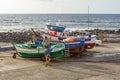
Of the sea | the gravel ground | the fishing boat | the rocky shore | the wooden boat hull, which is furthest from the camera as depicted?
the sea

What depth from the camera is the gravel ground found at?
13.4 metres

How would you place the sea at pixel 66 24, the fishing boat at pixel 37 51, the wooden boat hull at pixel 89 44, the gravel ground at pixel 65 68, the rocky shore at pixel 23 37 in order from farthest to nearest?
the sea at pixel 66 24 < the rocky shore at pixel 23 37 < the wooden boat hull at pixel 89 44 < the fishing boat at pixel 37 51 < the gravel ground at pixel 65 68

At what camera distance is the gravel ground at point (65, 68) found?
1341 cm

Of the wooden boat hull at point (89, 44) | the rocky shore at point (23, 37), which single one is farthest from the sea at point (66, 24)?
the wooden boat hull at point (89, 44)

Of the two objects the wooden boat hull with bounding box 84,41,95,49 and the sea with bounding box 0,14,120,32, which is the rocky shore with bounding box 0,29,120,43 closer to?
the sea with bounding box 0,14,120,32

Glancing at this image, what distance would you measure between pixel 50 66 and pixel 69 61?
2.11m

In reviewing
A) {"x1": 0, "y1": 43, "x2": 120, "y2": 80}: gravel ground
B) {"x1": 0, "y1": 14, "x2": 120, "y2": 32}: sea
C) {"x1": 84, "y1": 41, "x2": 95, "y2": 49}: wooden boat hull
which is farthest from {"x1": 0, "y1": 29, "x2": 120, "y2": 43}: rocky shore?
{"x1": 0, "y1": 43, "x2": 120, "y2": 80}: gravel ground

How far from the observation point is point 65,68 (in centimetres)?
1530

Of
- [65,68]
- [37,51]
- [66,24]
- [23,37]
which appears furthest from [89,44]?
[66,24]

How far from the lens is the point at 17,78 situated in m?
13.1

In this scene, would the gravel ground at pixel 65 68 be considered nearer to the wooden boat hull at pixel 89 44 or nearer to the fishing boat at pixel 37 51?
the fishing boat at pixel 37 51

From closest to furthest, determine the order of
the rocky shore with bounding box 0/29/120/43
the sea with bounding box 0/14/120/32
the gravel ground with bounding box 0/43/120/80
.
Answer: the gravel ground with bounding box 0/43/120/80, the rocky shore with bounding box 0/29/120/43, the sea with bounding box 0/14/120/32

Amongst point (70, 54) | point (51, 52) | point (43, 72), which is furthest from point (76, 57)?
point (43, 72)

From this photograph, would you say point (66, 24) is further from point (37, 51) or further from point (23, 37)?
point (37, 51)
